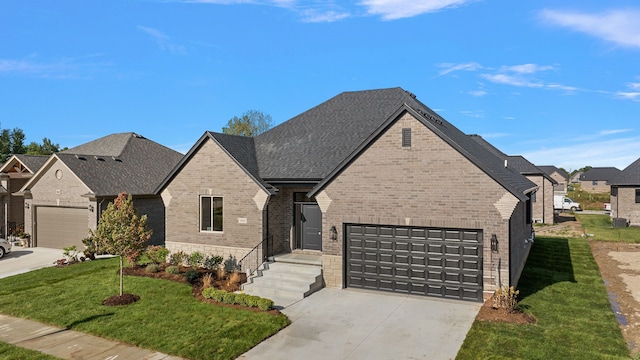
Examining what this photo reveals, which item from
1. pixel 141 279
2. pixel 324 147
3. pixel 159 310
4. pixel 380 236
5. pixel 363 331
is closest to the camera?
pixel 363 331

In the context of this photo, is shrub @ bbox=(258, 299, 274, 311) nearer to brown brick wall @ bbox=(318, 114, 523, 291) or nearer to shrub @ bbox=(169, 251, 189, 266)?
brown brick wall @ bbox=(318, 114, 523, 291)

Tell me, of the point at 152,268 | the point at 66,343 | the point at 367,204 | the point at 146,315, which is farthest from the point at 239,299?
the point at 152,268

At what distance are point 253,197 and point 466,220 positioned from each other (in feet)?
28.9

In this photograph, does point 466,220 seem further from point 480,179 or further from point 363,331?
point 363,331

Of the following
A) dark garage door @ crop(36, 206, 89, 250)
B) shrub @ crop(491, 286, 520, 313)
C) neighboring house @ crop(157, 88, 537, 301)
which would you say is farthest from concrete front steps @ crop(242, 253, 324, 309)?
dark garage door @ crop(36, 206, 89, 250)

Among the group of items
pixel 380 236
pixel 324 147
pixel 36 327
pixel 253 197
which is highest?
pixel 324 147

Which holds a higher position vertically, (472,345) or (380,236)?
(380,236)

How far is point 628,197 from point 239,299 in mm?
41036

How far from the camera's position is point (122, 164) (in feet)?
90.5

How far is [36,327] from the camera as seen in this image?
39.1 ft

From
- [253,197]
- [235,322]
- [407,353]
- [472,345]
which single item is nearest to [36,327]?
[235,322]

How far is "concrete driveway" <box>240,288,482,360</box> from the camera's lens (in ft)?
32.8

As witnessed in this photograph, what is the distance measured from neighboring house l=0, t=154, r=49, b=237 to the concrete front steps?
21930 millimetres

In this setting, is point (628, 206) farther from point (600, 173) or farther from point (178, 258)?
point (600, 173)
